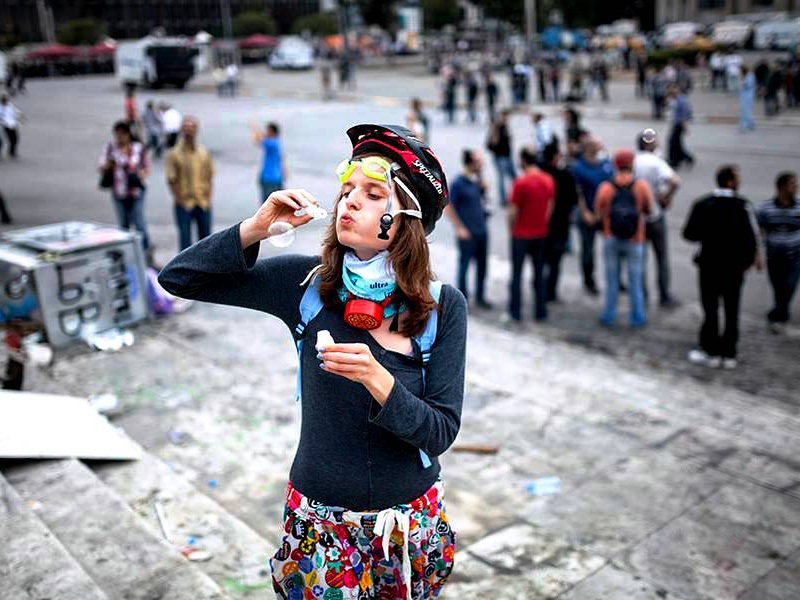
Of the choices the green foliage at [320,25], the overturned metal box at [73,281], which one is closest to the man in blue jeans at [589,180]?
the overturned metal box at [73,281]

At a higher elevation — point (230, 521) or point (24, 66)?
point (24, 66)

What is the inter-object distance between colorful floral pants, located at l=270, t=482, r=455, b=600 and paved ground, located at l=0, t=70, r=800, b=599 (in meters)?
1.44

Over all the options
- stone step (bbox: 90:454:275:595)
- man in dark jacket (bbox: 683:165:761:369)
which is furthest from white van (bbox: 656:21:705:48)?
stone step (bbox: 90:454:275:595)

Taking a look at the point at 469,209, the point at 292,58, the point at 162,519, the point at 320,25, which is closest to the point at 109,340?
the point at 162,519

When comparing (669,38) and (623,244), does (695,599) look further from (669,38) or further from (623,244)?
(669,38)

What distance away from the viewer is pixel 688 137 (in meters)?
20.8

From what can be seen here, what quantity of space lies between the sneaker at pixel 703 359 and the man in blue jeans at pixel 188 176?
17.4ft

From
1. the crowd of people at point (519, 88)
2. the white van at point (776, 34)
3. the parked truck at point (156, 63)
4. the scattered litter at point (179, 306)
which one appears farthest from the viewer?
the parked truck at point (156, 63)

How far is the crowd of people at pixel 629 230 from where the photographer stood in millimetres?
7207

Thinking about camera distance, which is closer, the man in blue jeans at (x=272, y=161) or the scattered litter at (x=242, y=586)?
the scattered litter at (x=242, y=586)

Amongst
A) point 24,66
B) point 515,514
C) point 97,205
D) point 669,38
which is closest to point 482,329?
point 515,514

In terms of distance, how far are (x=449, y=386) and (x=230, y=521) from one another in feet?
7.85

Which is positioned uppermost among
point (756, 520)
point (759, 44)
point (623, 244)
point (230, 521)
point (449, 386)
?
point (759, 44)

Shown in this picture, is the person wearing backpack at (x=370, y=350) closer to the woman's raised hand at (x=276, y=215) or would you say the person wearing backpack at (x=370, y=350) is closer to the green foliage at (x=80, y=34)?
the woman's raised hand at (x=276, y=215)
